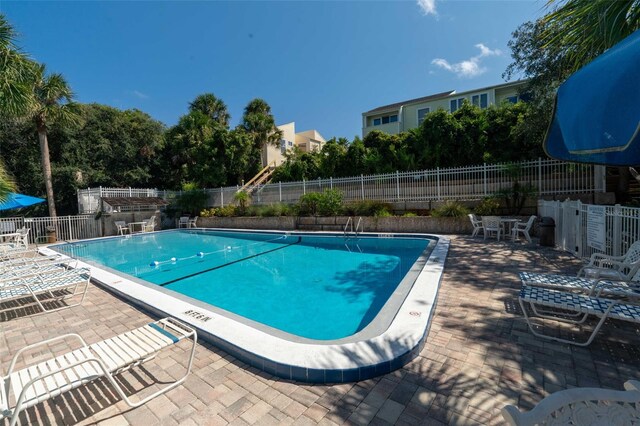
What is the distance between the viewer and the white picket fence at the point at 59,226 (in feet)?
41.7

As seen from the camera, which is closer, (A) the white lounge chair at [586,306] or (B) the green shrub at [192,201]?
(A) the white lounge chair at [586,306]

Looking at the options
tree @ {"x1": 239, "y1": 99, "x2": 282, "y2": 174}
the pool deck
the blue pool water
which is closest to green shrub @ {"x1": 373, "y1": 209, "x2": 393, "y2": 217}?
the blue pool water

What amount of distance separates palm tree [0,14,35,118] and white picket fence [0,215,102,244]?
29.7 feet

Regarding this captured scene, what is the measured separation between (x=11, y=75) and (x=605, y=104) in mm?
9085

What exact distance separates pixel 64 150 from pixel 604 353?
27587 mm

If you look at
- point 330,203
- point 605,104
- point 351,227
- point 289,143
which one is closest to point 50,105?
point 330,203

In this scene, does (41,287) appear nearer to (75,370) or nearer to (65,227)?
(75,370)

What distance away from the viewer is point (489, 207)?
1012 cm

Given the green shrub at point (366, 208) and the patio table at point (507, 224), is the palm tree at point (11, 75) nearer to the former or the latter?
the green shrub at point (366, 208)

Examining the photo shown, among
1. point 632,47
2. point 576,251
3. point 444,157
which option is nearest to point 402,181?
point 444,157

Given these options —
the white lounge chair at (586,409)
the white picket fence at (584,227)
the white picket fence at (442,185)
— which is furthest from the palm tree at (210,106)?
the white lounge chair at (586,409)

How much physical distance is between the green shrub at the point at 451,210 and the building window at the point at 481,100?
13.1 m

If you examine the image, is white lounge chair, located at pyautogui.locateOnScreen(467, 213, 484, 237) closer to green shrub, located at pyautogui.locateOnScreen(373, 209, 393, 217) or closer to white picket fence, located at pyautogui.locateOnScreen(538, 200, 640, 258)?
white picket fence, located at pyautogui.locateOnScreen(538, 200, 640, 258)

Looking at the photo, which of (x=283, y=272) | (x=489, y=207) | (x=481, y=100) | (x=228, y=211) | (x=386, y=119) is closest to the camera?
(x=283, y=272)
